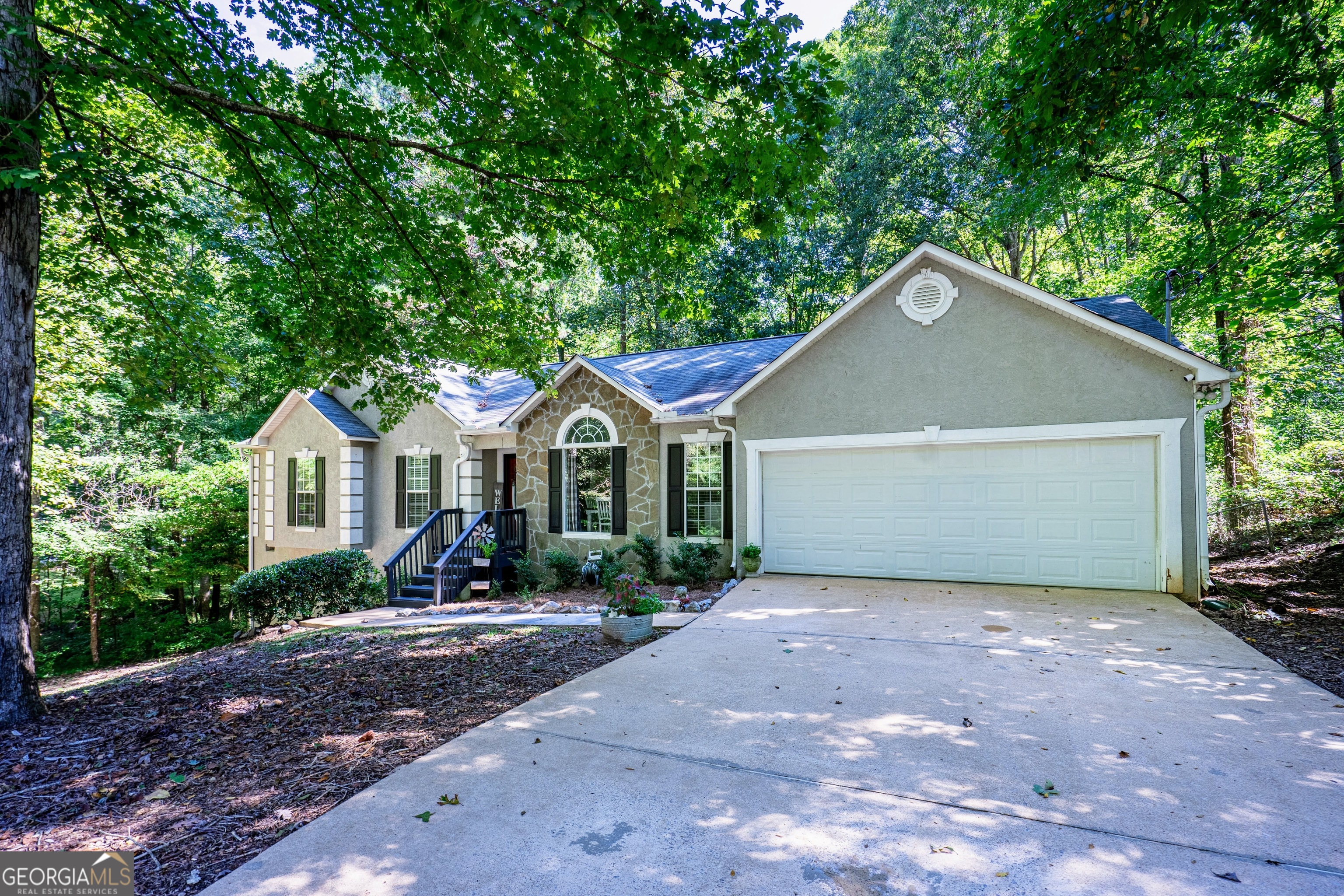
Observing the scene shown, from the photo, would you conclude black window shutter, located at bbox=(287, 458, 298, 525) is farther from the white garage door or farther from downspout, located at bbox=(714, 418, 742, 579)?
the white garage door

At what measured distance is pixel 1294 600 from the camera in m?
7.91

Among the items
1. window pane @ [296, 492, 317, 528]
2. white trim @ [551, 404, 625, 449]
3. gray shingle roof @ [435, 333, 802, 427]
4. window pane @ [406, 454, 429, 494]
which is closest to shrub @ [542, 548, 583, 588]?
white trim @ [551, 404, 625, 449]

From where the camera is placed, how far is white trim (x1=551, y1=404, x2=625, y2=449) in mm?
11883

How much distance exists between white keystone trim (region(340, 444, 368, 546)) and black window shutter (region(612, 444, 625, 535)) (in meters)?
6.60

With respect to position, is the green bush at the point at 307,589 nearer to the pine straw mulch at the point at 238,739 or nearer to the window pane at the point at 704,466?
the pine straw mulch at the point at 238,739

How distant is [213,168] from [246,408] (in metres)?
18.5

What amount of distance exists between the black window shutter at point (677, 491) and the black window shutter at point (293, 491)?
33.1 feet

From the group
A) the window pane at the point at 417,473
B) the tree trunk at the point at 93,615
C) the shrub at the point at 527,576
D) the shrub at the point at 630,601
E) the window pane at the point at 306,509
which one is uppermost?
the window pane at the point at 417,473

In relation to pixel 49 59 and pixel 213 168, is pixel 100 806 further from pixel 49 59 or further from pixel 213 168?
pixel 213 168

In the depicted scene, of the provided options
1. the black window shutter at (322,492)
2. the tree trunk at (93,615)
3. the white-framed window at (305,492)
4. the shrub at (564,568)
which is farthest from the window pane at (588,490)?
the tree trunk at (93,615)

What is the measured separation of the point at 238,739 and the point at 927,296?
9294mm

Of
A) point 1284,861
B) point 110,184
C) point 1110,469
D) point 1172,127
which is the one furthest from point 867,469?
point 110,184

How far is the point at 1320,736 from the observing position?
12.9ft

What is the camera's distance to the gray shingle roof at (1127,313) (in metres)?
8.95
